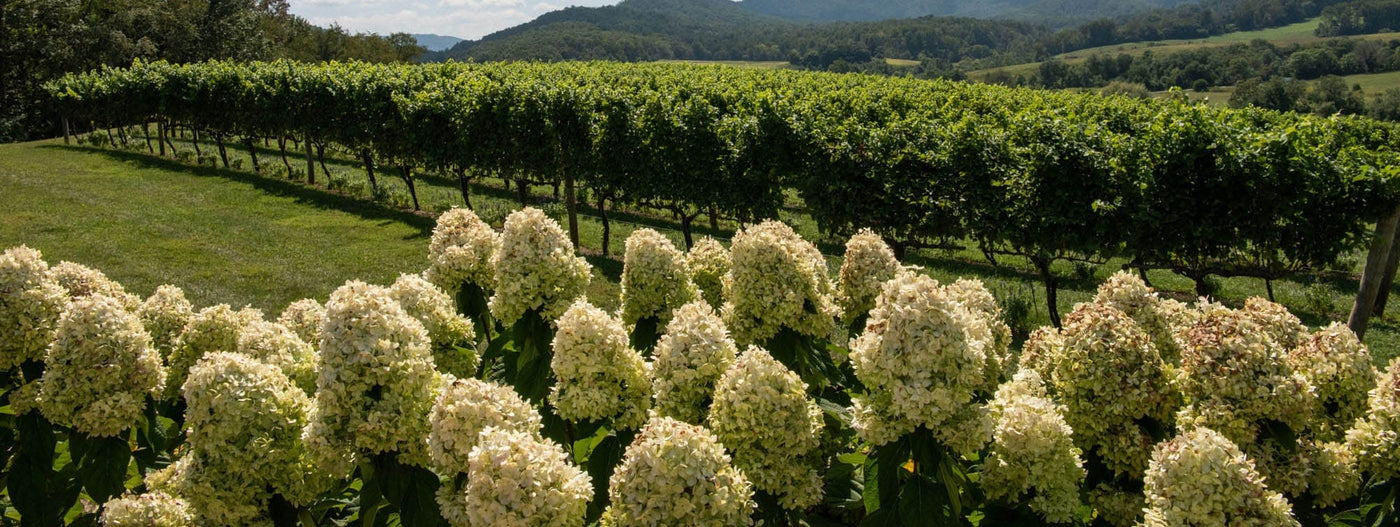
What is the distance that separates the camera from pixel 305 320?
640 cm

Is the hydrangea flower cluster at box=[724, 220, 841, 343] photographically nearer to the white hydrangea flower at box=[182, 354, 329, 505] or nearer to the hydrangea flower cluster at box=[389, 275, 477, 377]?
the hydrangea flower cluster at box=[389, 275, 477, 377]

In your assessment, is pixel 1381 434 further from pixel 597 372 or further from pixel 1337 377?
pixel 597 372

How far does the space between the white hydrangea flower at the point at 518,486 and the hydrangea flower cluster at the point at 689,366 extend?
1.12 m

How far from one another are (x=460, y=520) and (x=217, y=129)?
40.5 m

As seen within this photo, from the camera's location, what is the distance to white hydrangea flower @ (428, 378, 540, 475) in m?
3.98

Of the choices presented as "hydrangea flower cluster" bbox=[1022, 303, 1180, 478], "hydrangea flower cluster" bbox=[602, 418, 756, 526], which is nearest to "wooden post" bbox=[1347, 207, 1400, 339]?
"hydrangea flower cluster" bbox=[1022, 303, 1180, 478]

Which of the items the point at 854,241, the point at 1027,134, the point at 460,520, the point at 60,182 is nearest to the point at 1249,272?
the point at 1027,134

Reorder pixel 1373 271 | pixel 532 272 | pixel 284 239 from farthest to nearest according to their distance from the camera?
pixel 284 239 → pixel 1373 271 → pixel 532 272

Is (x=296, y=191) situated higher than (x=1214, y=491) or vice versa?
(x=1214, y=491)

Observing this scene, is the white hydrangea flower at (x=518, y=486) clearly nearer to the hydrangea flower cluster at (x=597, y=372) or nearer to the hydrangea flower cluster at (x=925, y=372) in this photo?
the hydrangea flower cluster at (x=597, y=372)

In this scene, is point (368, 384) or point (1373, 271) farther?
point (1373, 271)

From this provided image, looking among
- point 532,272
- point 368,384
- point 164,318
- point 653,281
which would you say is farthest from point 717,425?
point 164,318

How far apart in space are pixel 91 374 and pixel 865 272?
533 cm

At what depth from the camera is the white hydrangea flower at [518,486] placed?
346cm
